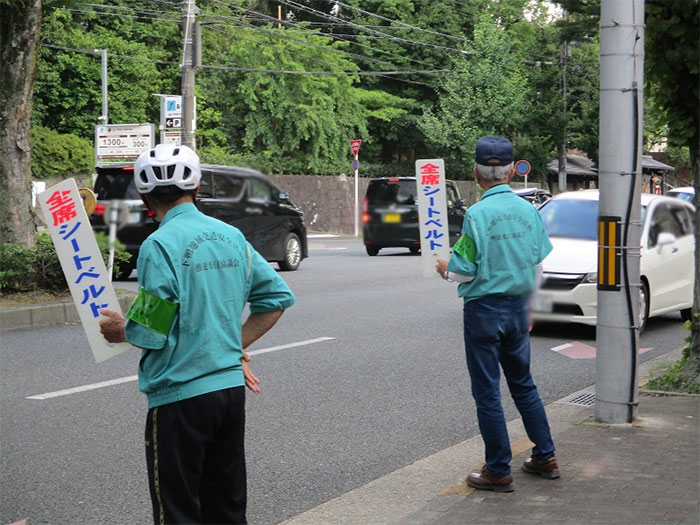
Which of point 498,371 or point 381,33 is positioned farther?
point 498,371

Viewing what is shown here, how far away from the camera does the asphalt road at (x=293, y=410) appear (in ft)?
16.7

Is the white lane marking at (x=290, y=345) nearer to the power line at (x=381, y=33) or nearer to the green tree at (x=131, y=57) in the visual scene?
the green tree at (x=131, y=57)

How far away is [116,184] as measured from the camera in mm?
1747

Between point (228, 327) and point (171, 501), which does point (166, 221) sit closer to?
point (228, 327)

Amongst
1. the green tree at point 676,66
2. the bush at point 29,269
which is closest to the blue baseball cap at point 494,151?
the green tree at point 676,66

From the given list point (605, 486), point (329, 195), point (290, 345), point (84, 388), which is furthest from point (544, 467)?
point (290, 345)

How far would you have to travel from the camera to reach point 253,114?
3816mm

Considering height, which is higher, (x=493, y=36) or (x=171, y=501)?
(x=493, y=36)

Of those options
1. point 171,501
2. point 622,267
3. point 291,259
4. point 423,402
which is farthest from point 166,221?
point 291,259

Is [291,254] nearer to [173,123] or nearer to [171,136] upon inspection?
[171,136]

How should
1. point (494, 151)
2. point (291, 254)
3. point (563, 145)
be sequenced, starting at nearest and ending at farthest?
1. point (563, 145)
2. point (494, 151)
3. point (291, 254)

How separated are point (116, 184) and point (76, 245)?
234 millimetres

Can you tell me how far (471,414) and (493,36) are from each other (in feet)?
16.1

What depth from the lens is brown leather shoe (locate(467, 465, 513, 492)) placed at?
4672 millimetres
